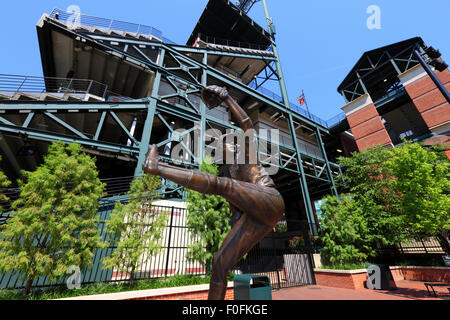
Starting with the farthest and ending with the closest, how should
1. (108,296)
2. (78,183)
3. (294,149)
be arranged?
1. (294,149)
2. (78,183)
3. (108,296)

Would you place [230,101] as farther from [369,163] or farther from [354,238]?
[369,163]

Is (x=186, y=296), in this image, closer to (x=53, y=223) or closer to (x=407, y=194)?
(x=53, y=223)

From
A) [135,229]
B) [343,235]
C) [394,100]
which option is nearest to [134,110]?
[135,229]

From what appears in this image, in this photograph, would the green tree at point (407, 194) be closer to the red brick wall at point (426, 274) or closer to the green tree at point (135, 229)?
the red brick wall at point (426, 274)

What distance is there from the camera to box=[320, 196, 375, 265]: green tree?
9734mm

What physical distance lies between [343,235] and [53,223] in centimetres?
1137

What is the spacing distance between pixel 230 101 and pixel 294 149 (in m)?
16.5

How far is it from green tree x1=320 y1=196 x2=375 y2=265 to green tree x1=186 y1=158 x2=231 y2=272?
19.3 ft

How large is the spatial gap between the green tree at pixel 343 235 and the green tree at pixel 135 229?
832 centimetres

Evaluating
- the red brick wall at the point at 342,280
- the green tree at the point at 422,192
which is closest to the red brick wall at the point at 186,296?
the red brick wall at the point at 342,280

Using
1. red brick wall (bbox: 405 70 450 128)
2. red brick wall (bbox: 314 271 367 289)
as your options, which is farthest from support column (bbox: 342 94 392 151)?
red brick wall (bbox: 314 271 367 289)

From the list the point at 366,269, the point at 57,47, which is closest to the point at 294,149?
the point at 366,269

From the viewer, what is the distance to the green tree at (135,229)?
5762 mm

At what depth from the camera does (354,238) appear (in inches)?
382
